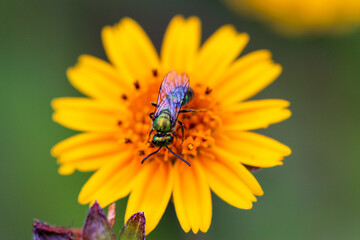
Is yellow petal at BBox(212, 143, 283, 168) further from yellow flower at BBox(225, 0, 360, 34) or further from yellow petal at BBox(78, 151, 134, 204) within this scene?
yellow flower at BBox(225, 0, 360, 34)

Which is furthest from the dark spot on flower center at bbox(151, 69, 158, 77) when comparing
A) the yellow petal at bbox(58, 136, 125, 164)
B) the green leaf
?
the green leaf

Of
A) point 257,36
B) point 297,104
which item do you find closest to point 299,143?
point 297,104

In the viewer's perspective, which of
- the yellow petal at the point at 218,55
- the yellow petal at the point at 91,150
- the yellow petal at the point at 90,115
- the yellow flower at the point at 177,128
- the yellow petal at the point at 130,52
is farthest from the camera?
the yellow petal at the point at 130,52

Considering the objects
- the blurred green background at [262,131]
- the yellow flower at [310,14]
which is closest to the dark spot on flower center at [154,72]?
the blurred green background at [262,131]

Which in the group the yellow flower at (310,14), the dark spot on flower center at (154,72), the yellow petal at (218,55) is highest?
the yellow flower at (310,14)

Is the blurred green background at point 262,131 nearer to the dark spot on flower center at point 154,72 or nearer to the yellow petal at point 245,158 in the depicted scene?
the yellow petal at point 245,158

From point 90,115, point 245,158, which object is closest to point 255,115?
point 245,158

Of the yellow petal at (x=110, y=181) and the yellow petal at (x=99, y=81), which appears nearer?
the yellow petal at (x=110, y=181)
